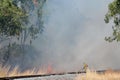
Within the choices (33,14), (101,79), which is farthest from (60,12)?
(101,79)

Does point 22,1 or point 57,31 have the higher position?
point 22,1

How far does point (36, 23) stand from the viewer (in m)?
58.2

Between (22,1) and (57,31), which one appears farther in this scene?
(57,31)

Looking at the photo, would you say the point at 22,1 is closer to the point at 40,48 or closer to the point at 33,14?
the point at 33,14

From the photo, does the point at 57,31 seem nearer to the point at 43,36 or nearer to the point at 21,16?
the point at 43,36

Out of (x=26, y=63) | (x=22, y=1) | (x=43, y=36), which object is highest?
(x=22, y=1)

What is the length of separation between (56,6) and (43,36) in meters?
11.8

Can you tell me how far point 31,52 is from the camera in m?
65.6

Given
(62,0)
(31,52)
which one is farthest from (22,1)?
(62,0)

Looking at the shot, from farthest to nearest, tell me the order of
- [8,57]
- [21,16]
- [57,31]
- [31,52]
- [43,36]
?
[57,31] → [43,36] → [31,52] → [8,57] → [21,16]

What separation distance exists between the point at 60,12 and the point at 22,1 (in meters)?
29.8

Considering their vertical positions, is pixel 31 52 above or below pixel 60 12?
below

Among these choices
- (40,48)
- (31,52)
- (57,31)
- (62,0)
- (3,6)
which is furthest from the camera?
(62,0)

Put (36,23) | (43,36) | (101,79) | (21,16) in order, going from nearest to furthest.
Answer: (101,79) < (21,16) < (36,23) < (43,36)
